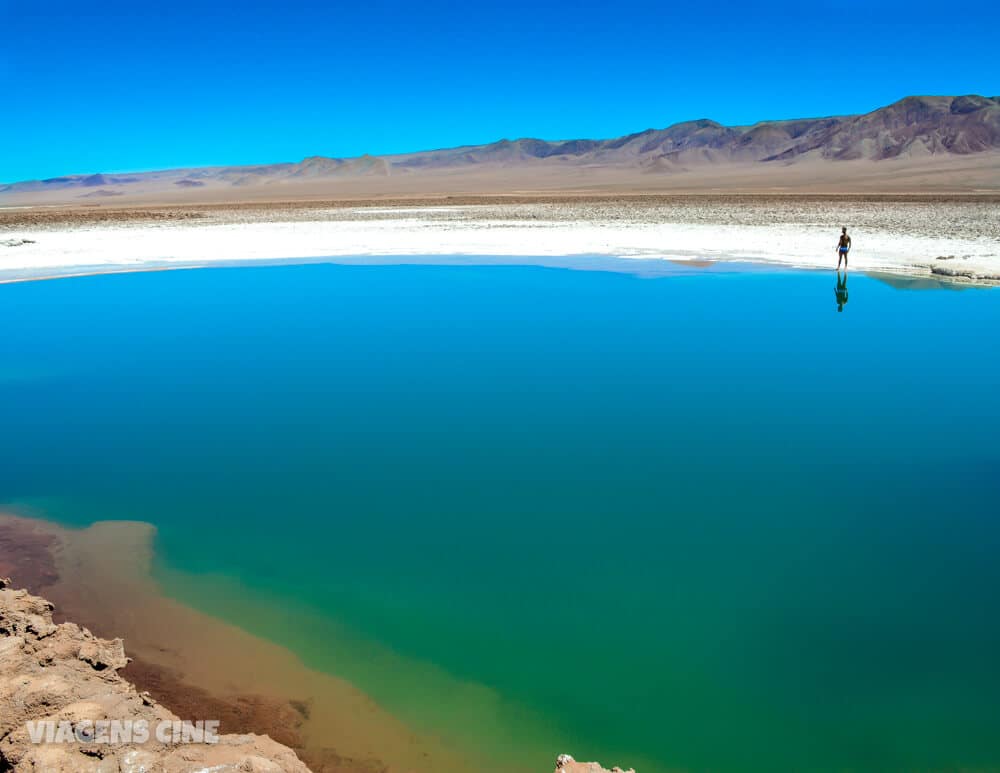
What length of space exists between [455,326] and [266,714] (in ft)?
27.4

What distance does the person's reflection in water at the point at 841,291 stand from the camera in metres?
13.3

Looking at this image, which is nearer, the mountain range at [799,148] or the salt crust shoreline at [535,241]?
the salt crust shoreline at [535,241]

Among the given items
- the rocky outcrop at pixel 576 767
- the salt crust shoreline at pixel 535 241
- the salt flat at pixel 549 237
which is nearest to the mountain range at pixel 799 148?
the salt flat at pixel 549 237

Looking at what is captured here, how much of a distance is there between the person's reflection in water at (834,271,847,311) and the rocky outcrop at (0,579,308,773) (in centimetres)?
1181

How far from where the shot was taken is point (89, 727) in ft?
10.9

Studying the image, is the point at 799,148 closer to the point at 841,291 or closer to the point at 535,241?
the point at 535,241

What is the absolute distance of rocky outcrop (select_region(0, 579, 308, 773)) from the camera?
10.4 ft

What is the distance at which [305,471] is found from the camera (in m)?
6.72

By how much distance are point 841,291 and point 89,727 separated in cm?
1394

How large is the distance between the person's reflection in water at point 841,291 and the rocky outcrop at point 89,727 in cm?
1181

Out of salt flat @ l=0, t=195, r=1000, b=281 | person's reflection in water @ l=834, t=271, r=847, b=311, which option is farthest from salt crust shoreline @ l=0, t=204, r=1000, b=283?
person's reflection in water @ l=834, t=271, r=847, b=311

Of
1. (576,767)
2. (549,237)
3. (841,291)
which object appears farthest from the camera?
(549,237)

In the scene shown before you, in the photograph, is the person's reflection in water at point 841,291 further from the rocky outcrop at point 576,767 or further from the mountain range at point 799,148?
the mountain range at point 799,148

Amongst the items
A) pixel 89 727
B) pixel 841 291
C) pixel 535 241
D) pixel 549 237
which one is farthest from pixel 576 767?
pixel 549 237
